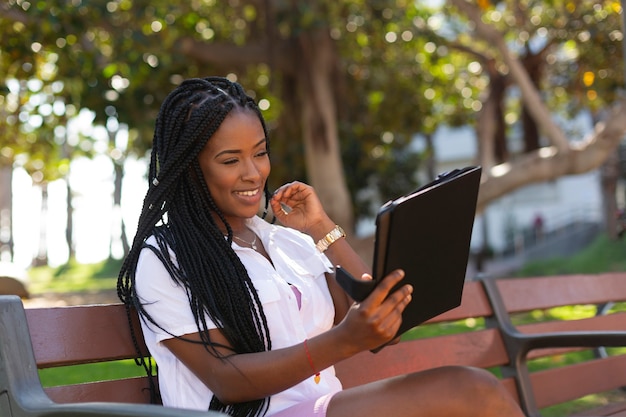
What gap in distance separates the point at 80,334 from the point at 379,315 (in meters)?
0.92

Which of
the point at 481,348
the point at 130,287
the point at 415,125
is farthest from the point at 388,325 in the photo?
the point at 415,125

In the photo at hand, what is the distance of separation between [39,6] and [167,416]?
22.8 ft

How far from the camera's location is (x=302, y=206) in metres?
2.95

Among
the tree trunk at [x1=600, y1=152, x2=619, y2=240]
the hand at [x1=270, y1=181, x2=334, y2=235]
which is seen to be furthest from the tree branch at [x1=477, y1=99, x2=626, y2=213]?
the tree trunk at [x1=600, y1=152, x2=619, y2=240]

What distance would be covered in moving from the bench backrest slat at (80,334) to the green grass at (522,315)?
624mm

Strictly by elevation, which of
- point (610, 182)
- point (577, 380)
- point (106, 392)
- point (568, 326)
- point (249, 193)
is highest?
point (249, 193)

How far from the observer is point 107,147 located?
16.1 meters

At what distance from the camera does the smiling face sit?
8.48 ft

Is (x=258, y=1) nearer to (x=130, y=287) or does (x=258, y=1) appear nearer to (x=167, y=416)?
(x=130, y=287)

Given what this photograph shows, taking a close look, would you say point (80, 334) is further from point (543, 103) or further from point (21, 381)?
point (543, 103)

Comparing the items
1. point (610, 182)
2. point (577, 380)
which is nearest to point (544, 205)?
point (610, 182)

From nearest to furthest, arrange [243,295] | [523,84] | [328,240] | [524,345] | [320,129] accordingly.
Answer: [243,295], [328,240], [524,345], [523,84], [320,129]

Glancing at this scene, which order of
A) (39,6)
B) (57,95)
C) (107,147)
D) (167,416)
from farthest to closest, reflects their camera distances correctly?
(107,147)
(57,95)
(39,6)
(167,416)

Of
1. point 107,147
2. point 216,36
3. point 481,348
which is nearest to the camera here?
point 481,348
